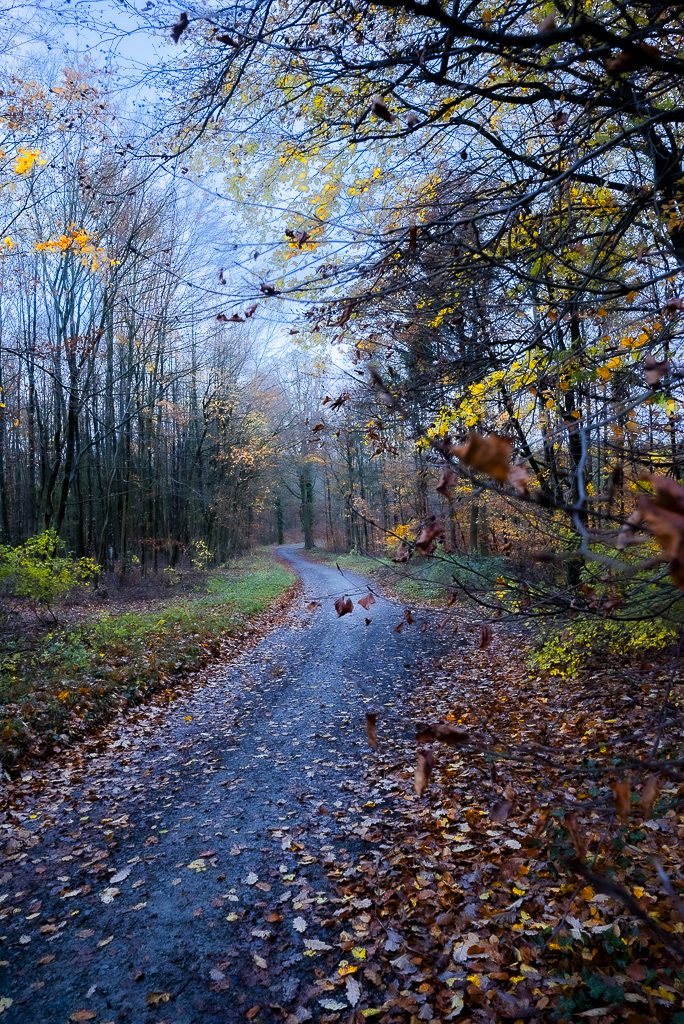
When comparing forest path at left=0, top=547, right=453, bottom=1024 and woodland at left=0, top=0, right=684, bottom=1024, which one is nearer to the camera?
woodland at left=0, top=0, right=684, bottom=1024

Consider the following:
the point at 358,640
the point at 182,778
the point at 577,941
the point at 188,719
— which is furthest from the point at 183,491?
the point at 577,941

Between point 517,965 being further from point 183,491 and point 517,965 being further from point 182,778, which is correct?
point 183,491

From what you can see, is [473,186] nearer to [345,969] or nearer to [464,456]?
[464,456]

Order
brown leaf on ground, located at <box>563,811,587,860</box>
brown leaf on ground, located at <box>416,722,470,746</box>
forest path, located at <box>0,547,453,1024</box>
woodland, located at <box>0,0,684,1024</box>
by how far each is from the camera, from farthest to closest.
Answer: forest path, located at <box>0,547,453,1024</box>
woodland, located at <box>0,0,684,1024</box>
brown leaf on ground, located at <box>563,811,587,860</box>
brown leaf on ground, located at <box>416,722,470,746</box>

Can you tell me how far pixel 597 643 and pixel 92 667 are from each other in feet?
23.9

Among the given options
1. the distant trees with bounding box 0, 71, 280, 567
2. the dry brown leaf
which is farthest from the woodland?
the distant trees with bounding box 0, 71, 280, 567

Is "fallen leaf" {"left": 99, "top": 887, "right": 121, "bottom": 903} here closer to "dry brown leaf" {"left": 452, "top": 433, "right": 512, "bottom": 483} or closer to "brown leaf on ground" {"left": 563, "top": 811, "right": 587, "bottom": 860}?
"brown leaf on ground" {"left": 563, "top": 811, "right": 587, "bottom": 860}

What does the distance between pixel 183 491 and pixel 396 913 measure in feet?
74.9

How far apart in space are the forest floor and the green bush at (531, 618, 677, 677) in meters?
0.57

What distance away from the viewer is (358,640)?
43.0ft

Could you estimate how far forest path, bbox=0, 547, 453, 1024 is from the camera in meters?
3.32

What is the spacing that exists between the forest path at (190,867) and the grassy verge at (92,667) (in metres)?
0.53

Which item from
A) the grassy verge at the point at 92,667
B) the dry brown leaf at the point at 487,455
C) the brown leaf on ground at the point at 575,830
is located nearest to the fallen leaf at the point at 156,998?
the brown leaf on ground at the point at 575,830

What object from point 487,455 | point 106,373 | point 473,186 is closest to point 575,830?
point 487,455
